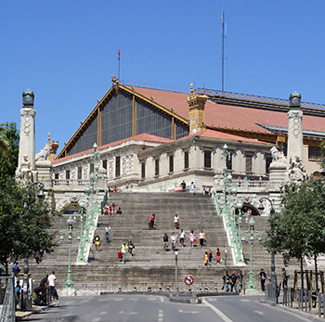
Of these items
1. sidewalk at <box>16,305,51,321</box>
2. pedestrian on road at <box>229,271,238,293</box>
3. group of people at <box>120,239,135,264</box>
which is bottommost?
sidewalk at <box>16,305,51,321</box>

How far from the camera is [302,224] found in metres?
40.5

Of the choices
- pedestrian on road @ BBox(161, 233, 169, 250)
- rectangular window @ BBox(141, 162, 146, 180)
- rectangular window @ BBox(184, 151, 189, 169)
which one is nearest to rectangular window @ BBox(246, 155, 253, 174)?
rectangular window @ BBox(184, 151, 189, 169)

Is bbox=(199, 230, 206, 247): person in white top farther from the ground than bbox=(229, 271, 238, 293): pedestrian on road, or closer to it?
farther from the ground

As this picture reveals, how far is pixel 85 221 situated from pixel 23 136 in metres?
16.6

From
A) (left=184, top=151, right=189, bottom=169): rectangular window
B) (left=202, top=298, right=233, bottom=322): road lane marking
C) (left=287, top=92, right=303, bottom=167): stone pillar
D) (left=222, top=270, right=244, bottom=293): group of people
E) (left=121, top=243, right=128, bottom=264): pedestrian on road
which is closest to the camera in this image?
(left=202, top=298, right=233, bottom=322): road lane marking

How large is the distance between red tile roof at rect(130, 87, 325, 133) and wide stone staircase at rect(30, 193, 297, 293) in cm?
2613

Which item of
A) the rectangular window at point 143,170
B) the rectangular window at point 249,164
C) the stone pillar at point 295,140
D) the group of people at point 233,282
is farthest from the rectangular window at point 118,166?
the group of people at point 233,282

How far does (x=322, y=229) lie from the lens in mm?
36594

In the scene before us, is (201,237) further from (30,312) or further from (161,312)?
(161,312)

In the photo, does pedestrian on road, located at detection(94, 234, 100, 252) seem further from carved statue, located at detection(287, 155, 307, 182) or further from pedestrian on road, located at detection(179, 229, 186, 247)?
carved statue, located at detection(287, 155, 307, 182)

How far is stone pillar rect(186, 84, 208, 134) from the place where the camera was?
100 meters

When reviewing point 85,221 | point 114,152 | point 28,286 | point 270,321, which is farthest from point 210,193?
point 270,321

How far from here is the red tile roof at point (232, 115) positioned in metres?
104

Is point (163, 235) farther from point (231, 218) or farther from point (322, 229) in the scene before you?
point (322, 229)
